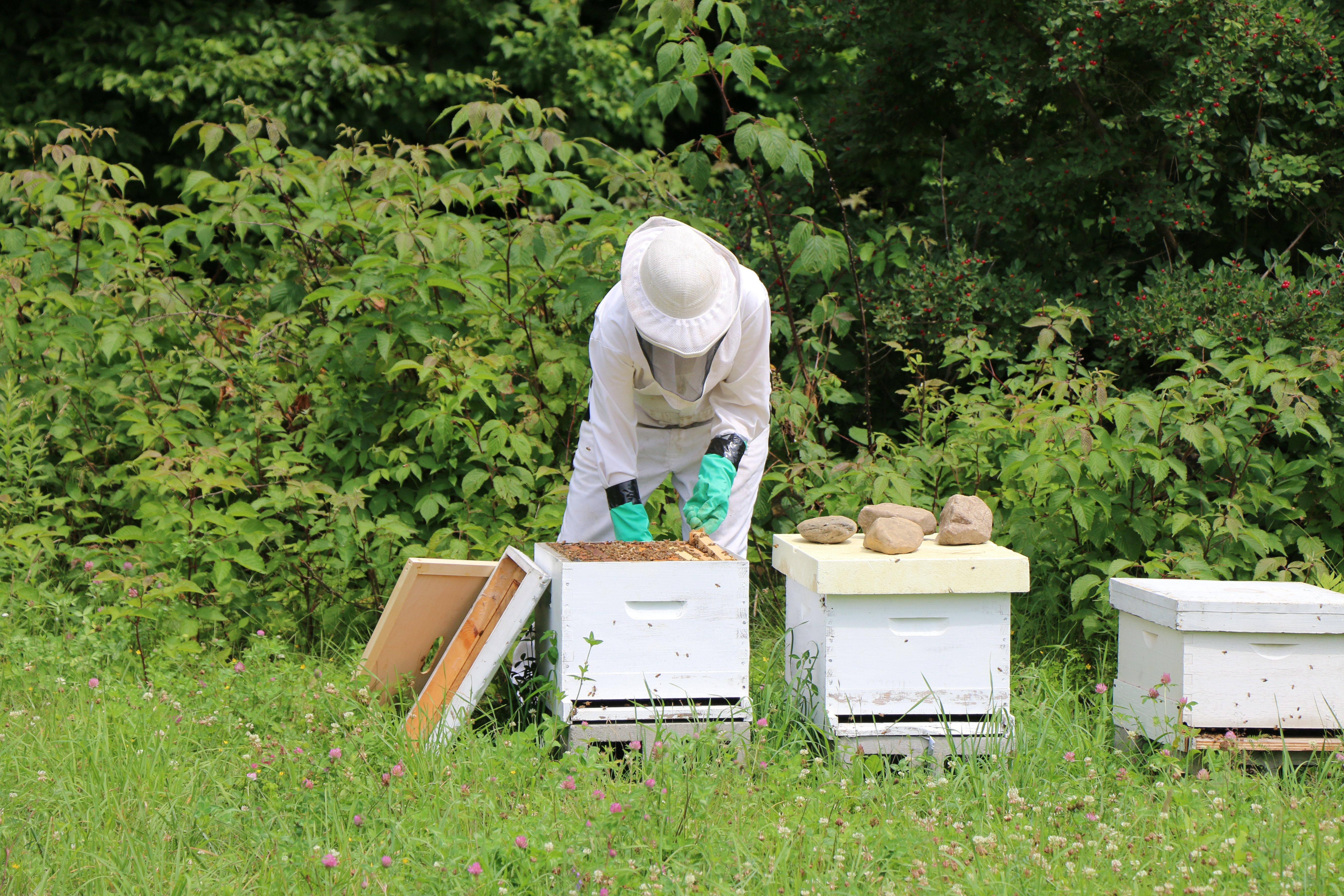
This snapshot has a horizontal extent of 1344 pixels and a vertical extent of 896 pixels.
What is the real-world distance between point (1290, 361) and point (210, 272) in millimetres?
8142

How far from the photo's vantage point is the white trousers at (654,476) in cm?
376

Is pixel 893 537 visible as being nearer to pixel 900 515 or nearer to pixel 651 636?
pixel 900 515

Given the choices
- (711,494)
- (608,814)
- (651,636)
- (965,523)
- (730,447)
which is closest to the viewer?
(608,814)

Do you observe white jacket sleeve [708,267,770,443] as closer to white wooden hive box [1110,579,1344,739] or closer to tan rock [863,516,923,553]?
tan rock [863,516,923,553]

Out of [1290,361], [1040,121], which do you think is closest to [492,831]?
[1290,361]

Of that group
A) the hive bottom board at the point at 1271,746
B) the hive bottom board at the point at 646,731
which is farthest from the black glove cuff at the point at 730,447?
the hive bottom board at the point at 1271,746

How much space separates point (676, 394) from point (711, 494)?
0.37 metres

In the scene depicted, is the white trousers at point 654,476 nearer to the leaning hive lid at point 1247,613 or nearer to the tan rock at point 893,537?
the tan rock at point 893,537

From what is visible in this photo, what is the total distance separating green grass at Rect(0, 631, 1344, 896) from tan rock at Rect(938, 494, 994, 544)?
0.57m

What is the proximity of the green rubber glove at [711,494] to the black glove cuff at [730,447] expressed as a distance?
6cm

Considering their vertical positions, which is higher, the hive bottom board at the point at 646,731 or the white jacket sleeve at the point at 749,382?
the white jacket sleeve at the point at 749,382

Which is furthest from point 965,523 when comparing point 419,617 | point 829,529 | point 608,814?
point 419,617

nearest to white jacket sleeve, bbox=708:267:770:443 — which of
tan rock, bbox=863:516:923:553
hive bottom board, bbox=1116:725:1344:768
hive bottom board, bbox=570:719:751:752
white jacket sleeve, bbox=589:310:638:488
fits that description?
white jacket sleeve, bbox=589:310:638:488

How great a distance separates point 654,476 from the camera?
154 inches
